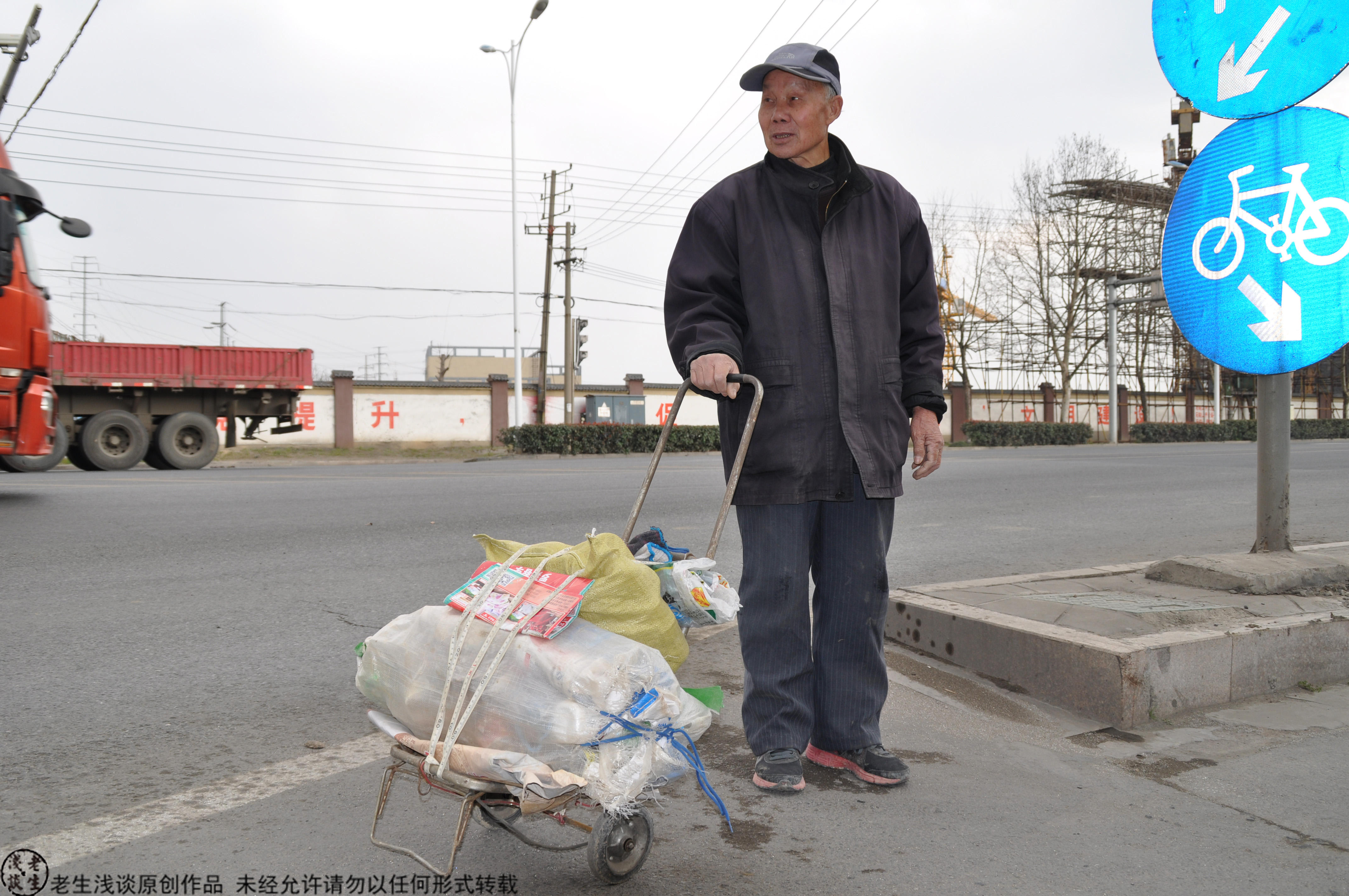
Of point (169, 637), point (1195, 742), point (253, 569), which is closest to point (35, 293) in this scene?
point (253, 569)

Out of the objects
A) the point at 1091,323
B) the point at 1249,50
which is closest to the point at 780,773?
the point at 1249,50

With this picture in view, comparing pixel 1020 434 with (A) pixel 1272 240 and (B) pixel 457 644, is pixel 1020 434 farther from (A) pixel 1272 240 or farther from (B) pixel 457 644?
(B) pixel 457 644

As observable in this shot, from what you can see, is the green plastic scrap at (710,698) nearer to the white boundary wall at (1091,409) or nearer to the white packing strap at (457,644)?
the white packing strap at (457,644)

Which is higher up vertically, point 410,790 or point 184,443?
point 184,443

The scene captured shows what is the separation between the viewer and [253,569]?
5.80 meters

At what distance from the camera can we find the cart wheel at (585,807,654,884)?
188 cm

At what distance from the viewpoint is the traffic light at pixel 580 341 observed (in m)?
31.9

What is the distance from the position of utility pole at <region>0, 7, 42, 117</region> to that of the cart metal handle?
15749 mm

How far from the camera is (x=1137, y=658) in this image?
A: 120 inches

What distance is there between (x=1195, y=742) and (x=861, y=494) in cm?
137

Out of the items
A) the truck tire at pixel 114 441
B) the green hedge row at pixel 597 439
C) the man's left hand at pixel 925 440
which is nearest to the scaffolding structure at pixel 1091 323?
the green hedge row at pixel 597 439

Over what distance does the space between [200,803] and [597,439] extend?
2428cm

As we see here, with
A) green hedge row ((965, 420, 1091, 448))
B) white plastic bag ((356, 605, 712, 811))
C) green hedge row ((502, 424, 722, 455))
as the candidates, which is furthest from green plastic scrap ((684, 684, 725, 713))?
green hedge row ((965, 420, 1091, 448))

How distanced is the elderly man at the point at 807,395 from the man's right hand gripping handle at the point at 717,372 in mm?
12
